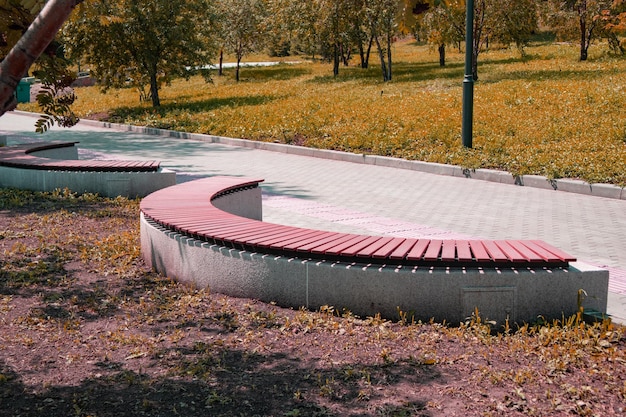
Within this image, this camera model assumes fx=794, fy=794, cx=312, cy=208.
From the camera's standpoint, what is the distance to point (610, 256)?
27.0 ft

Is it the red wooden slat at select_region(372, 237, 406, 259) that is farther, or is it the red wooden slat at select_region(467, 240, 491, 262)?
the red wooden slat at select_region(372, 237, 406, 259)

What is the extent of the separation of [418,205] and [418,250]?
5.22m

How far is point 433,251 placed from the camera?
598cm

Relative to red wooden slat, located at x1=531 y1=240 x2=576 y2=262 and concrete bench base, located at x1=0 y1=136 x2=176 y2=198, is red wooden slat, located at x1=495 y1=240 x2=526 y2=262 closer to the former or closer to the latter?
red wooden slat, located at x1=531 y1=240 x2=576 y2=262

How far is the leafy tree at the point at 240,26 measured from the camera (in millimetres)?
37031

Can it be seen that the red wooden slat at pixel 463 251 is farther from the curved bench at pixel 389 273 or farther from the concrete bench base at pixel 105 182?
the concrete bench base at pixel 105 182

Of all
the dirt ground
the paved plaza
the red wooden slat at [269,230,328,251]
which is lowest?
the paved plaza

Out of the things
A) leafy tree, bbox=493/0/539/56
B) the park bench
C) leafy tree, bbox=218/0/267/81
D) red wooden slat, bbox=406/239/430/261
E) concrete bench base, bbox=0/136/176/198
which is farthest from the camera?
leafy tree, bbox=218/0/267/81

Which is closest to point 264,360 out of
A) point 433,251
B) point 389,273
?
point 389,273

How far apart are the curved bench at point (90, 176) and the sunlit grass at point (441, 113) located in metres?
5.48

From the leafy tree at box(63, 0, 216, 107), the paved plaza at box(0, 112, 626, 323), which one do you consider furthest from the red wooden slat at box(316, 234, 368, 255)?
the leafy tree at box(63, 0, 216, 107)

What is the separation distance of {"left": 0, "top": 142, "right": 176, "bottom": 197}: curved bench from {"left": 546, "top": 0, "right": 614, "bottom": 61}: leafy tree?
20.4 metres

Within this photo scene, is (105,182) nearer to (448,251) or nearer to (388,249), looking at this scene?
(388,249)

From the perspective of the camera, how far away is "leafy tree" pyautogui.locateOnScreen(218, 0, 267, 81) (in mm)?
37031
